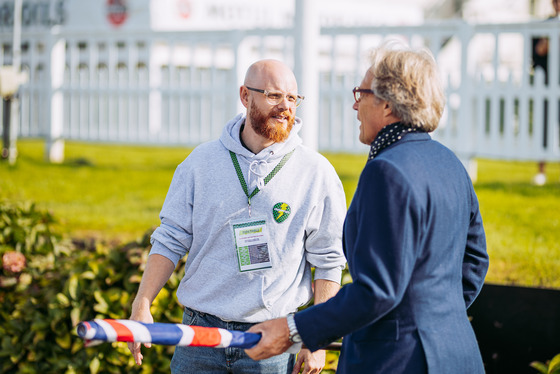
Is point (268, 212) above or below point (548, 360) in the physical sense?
above

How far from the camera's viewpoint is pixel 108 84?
360 inches

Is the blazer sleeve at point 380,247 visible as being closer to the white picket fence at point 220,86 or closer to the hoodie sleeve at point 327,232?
the hoodie sleeve at point 327,232

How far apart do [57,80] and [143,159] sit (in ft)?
4.91

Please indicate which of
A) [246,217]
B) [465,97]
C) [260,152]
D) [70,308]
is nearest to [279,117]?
[260,152]

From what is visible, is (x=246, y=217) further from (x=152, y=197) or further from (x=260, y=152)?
(x=152, y=197)

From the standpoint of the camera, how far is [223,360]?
2.74 metres

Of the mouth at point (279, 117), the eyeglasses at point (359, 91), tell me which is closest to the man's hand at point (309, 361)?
the mouth at point (279, 117)

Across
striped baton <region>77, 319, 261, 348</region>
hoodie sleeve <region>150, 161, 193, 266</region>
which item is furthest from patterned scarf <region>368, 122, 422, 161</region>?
hoodie sleeve <region>150, 161, 193, 266</region>

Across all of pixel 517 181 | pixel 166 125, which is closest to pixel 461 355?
pixel 517 181

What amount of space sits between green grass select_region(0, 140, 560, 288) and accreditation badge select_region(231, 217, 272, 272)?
2.27 meters

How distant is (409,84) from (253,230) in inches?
34.6

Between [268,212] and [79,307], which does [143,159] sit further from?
[268,212]

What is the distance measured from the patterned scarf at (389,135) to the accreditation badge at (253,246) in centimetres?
65

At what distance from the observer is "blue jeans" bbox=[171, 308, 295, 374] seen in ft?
8.89
